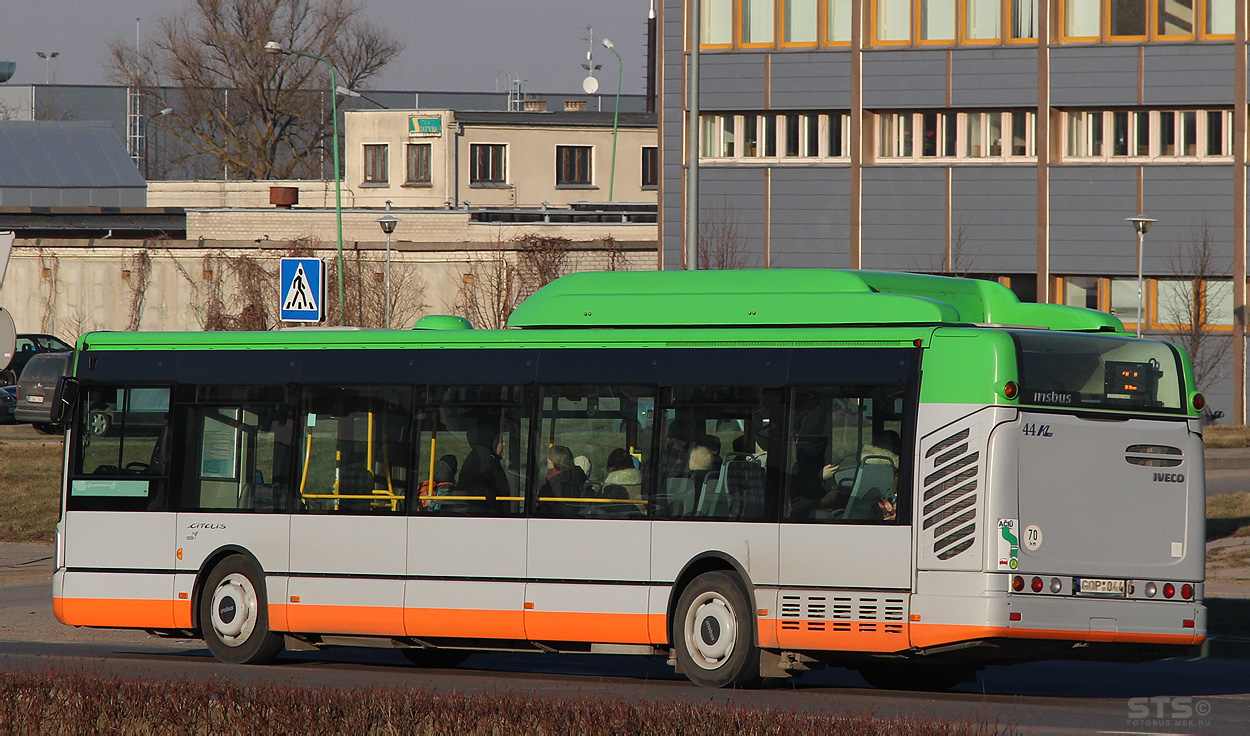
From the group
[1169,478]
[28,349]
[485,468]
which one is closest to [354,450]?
[485,468]

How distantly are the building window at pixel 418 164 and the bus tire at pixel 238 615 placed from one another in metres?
55.7

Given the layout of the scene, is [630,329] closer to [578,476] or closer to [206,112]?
[578,476]

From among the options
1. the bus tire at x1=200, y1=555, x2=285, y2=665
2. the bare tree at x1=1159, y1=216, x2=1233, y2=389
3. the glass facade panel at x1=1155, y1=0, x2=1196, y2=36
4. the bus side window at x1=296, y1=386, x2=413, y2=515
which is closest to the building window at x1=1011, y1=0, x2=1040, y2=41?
the glass facade panel at x1=1155, y1=0, x2=1196, y2=36

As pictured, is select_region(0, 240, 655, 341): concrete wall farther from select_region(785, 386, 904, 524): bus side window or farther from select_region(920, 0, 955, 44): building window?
select_region(785, 386, 904, 524): bus side window

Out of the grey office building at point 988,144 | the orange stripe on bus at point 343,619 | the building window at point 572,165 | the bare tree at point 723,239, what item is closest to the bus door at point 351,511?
the orange stripe on bus at point 343,619

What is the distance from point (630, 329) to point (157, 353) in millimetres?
4455

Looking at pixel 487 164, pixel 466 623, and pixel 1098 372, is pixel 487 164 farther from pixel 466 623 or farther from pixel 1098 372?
pixel 1098 372

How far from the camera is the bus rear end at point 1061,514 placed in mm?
11211

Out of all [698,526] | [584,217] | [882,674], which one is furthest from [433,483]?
[584,217]

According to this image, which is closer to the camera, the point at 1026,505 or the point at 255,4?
the point at 1026,505

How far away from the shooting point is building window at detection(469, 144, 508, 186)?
226 feet

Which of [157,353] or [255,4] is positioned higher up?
[255,4]

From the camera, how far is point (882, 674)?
1335 centimetres

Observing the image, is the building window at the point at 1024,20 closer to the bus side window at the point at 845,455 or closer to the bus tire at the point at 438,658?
the bus tire at the point at 438,658
